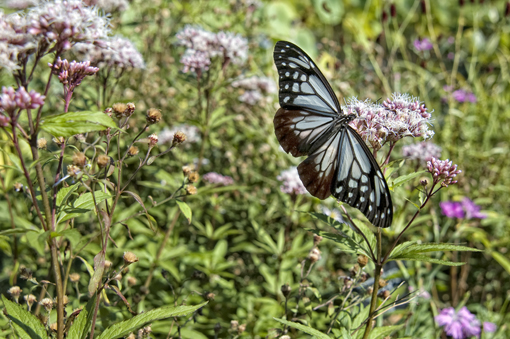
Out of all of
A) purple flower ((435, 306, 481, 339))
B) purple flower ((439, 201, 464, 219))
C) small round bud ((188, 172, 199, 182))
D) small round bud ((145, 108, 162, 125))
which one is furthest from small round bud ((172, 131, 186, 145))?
purple flower ((439, 201, 464, 219))

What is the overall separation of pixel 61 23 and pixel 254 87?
7.14 feet

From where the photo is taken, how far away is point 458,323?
7.34 feet

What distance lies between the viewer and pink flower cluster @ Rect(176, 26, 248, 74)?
239 cm

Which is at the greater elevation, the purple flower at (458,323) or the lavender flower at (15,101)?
the lavender flower at (15,101)

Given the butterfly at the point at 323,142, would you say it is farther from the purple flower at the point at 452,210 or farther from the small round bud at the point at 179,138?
the purple flower at the point at 452,210

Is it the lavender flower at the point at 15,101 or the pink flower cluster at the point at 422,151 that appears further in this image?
the pink flower cluster at the point at 422,151

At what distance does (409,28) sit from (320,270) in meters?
5.39

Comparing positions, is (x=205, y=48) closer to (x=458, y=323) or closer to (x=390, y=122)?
(x=390, y=122)

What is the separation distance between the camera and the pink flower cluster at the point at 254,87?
317 centimetres

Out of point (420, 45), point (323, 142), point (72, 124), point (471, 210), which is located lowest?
point (471, 210)

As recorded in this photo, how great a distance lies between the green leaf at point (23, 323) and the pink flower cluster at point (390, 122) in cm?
122

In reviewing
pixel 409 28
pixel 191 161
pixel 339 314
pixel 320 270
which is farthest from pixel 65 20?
pixel 409 28

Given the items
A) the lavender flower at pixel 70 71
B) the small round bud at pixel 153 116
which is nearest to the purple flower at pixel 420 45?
the small round bud at pixel 153 116

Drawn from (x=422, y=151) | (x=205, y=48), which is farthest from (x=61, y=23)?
(x=422, y=151)
